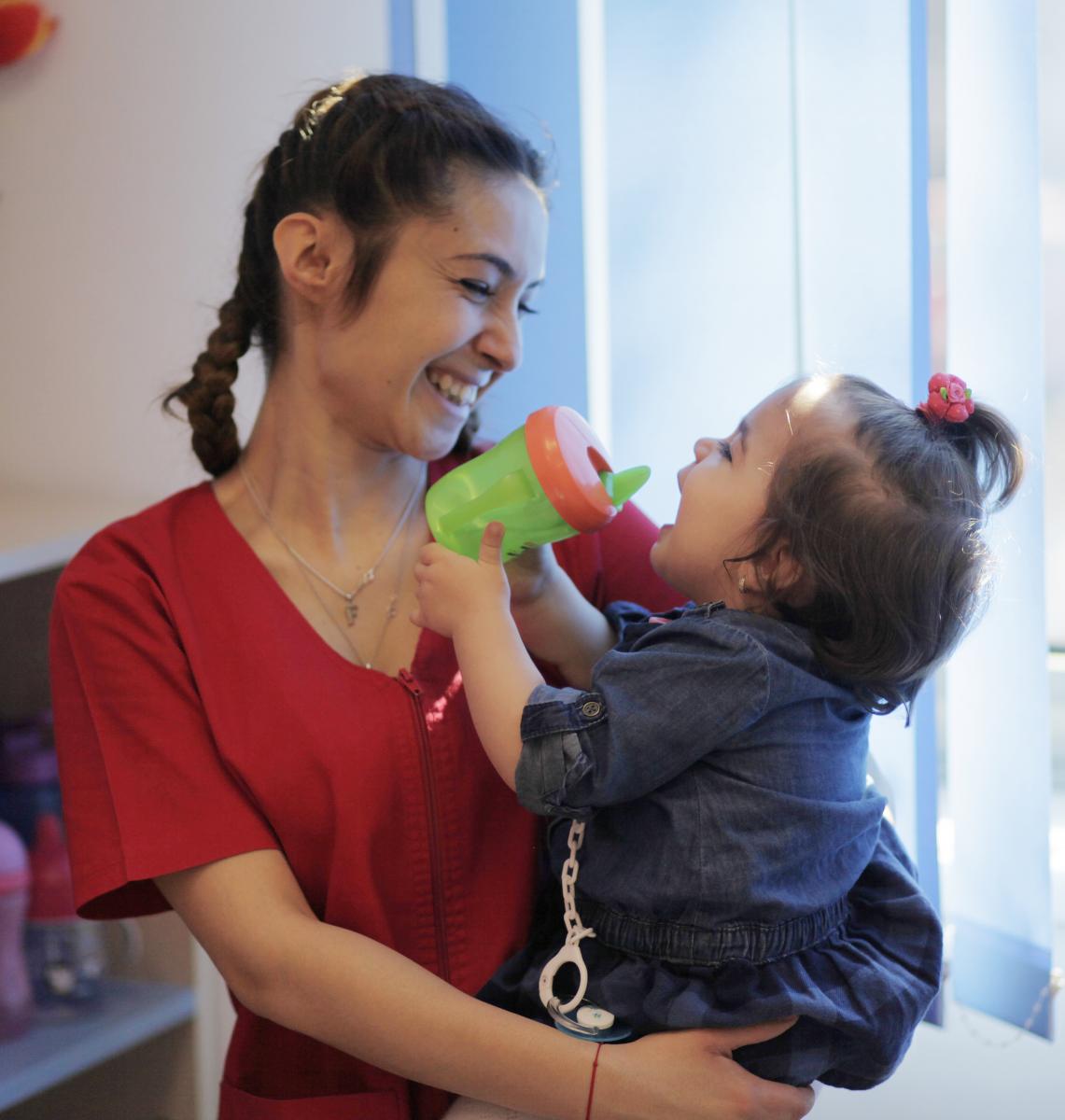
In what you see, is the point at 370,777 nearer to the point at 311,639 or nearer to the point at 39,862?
the point at 311,639

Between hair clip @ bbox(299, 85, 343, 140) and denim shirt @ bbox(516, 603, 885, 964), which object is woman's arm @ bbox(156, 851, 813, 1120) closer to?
denim shirt @ bbox(516, 603, 885, 964)

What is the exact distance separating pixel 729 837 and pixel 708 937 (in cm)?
9

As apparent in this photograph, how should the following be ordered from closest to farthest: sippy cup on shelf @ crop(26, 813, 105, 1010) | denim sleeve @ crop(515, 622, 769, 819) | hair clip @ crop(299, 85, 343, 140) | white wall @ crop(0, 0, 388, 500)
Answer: denim sleeve @ crop(515, 622, 769, 819) < hair clip @ crop(299, 85, 343, 140) < sippy cup on shelf @ crop(26, 813, 105, 1010) < white wall @ crop(0, 0, 388, 500)

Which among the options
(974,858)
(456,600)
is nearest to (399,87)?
(456,600)

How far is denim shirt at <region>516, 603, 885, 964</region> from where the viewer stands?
97 centimetres

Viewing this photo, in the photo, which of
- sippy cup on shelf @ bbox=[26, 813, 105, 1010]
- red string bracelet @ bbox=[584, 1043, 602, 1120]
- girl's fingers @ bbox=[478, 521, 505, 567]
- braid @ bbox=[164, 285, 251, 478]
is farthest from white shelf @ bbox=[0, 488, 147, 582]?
red string bracelet @ bbox=[584, 1043, 602, 1120]

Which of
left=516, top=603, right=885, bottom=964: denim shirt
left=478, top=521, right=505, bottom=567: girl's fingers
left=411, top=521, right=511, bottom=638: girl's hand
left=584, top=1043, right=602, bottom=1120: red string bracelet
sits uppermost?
left=478, top=521, right=505, bottom=567: girl's fingers

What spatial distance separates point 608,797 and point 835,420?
0.36m

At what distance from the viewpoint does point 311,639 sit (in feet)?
4.06

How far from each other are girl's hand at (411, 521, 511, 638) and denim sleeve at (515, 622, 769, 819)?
113 millimetres

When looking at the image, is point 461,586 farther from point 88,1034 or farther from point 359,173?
point 88,1034

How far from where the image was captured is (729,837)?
981mm

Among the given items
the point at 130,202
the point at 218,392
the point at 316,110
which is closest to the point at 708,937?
the point at 218,392

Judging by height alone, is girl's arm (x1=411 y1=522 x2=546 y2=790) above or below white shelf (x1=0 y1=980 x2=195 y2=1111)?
above
